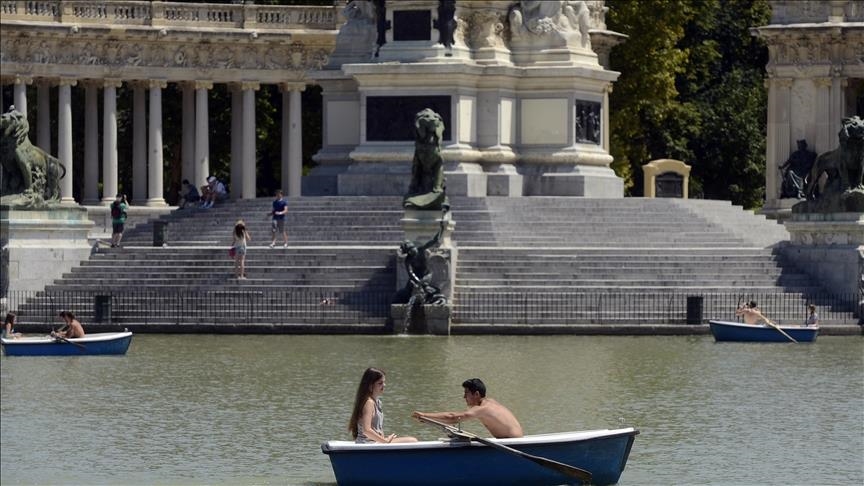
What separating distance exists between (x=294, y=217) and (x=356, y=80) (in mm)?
4777

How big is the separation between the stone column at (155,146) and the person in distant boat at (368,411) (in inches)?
2322

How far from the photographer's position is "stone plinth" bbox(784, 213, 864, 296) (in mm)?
55531

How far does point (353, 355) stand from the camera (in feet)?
155

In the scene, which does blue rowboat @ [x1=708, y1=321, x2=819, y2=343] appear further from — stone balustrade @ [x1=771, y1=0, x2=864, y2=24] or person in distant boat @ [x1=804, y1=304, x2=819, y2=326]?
stone balustrade @ [x1=771, y1=0, x2=864, y2=24]

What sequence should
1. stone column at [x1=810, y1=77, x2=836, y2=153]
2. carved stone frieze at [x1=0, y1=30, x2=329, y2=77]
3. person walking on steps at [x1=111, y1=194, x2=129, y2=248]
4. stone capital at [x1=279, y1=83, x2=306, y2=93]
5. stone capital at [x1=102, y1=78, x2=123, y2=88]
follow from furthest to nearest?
stone capital at [x1=279, y1=83, x2=306, y2=93] < stone capital at [x1=102, y1=78, x2=123, y2=88] < stone column at [x1=810, y1=77, x2=836, y2=153] < carved stone frieze at [x1=0, y1=30, x2=329, y2=77] < person walking on steps at [x1=111, y1=194, x2=129, y2=248]

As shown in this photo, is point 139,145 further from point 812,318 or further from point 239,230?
point 812,318

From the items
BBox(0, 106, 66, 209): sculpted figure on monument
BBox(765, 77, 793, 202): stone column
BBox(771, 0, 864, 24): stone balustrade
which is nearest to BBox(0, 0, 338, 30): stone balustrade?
BBox(765, 77, 793, 202): stone column

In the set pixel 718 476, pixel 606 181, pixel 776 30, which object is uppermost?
pixel 776 30

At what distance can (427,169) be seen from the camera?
5416 centimetres

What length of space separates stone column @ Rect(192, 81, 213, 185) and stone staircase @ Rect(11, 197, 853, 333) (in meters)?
24.2

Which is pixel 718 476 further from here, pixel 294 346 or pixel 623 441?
pixel 294 346

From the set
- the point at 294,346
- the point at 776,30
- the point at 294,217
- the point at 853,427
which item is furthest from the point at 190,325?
the point at 776,30

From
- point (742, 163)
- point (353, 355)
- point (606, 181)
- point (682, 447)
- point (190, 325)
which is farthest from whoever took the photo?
point (742, 163)

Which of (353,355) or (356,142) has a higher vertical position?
(356,142)
